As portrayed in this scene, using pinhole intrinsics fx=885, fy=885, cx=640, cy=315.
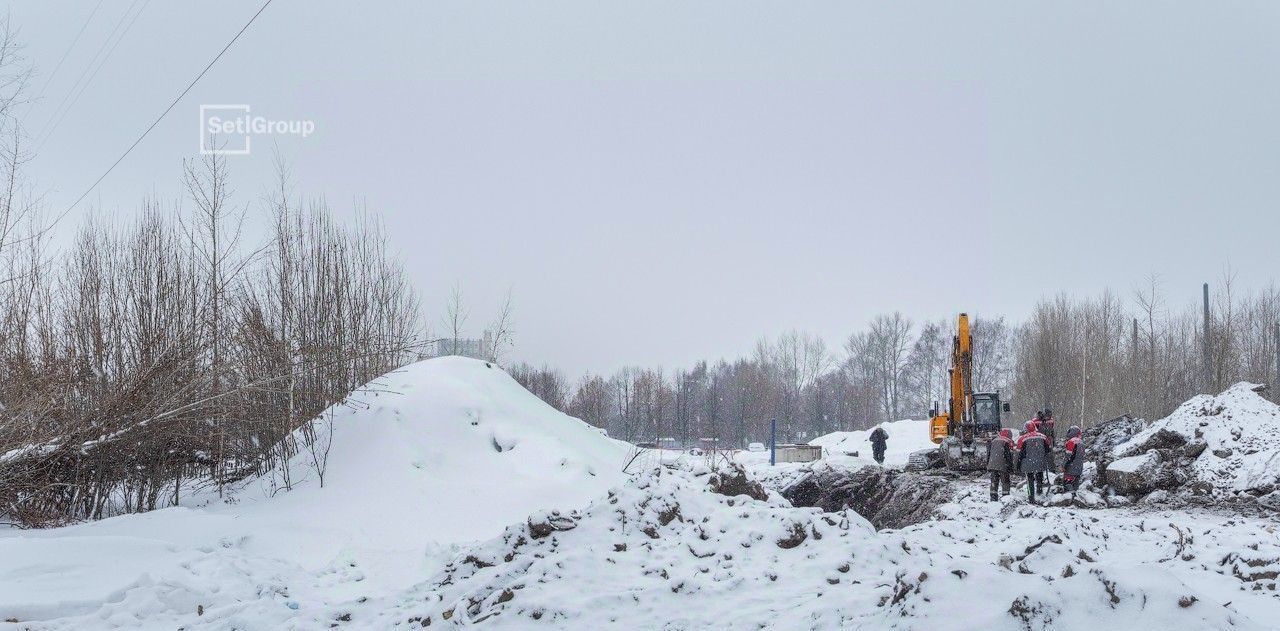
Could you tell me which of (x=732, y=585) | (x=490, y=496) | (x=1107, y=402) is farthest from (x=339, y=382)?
(x=1107, y=402)

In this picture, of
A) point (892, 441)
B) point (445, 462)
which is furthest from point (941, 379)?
point (445, 462)

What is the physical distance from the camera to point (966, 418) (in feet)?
75.3

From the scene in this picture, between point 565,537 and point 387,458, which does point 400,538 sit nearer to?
point 387,458

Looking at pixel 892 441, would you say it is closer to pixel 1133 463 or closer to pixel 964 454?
pixel 964 454

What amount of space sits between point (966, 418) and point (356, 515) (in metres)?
17.0

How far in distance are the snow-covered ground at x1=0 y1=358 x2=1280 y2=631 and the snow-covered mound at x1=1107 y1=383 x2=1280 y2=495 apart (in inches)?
131

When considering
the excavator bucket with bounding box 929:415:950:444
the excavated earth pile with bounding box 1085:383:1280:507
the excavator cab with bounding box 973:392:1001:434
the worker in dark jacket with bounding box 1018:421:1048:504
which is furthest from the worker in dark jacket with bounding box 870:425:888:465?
the worker in dark jacket with bounding box 1018:421:1048:504

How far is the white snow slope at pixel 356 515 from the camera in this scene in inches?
299

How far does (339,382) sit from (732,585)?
30.2ft

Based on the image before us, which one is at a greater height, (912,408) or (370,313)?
(370,313)

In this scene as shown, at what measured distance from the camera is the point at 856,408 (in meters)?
72.4

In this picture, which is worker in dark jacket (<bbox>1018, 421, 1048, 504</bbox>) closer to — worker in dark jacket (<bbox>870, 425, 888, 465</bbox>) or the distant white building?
the distant white building

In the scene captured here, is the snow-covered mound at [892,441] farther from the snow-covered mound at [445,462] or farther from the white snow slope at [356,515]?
the white snow slope at [356,515]

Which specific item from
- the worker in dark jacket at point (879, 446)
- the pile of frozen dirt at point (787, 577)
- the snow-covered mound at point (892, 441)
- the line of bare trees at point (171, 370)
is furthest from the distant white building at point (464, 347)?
the snow-covered mound at point (892, 441)
